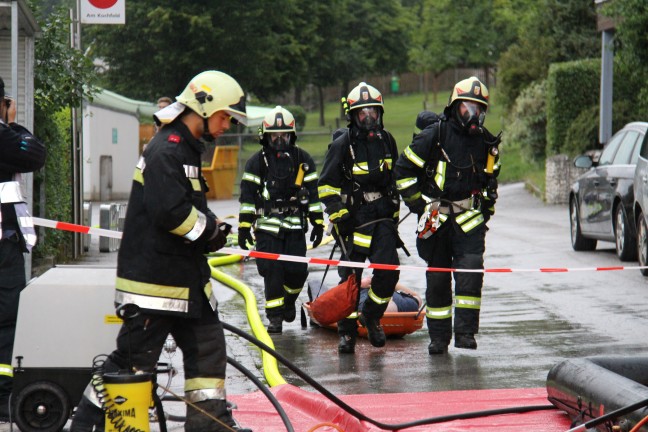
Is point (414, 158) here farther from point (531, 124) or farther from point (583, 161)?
point (531, 124)

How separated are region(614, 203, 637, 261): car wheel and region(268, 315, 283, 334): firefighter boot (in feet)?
17.5

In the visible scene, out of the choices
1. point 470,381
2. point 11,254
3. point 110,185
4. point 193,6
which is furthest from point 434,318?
point 193,6

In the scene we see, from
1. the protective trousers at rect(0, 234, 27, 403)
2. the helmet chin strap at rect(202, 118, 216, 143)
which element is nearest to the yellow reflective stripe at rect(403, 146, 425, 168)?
the protective trousers at rect(0, 234, 27, 403)

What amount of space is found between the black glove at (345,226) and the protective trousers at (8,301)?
3009mm

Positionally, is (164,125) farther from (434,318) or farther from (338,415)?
→ (434,318)

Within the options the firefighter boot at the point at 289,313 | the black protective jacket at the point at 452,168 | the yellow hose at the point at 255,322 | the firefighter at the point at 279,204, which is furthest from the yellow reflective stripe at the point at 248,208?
the black protective jacket at the point at 452,168

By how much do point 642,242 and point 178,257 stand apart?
852 cm

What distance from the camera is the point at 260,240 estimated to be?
10.5 m

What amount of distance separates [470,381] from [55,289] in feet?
9.83

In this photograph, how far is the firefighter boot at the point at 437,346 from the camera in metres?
8.98

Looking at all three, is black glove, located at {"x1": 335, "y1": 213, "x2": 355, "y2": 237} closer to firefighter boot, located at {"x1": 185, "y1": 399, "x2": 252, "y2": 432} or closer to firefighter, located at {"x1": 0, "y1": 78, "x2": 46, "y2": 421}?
Answer: firefighter, located at {"x1": 0, "y1": 78, "x2": 46, "y2": 421}

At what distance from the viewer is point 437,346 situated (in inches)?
354

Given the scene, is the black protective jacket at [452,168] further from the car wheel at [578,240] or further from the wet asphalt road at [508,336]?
the car wheel at [578,240]

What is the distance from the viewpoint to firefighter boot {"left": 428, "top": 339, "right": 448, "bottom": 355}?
8984 mm
